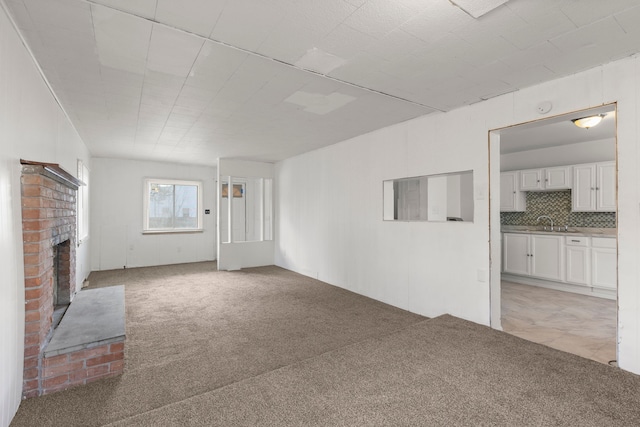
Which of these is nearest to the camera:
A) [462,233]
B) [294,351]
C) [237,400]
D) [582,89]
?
[237,400]

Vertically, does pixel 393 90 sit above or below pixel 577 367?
above

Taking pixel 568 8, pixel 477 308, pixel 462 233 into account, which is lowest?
pixel 477 308

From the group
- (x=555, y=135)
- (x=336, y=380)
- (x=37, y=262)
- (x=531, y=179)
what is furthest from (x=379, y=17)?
(x=531, y=179)

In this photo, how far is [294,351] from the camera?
286 cm

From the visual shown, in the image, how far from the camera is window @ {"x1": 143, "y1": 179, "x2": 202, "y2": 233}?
24.4 ft

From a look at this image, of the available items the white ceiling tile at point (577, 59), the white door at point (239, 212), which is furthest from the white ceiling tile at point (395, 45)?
the white door at point (239, 212)

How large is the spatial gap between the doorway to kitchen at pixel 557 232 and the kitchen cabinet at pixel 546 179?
0.05 feet

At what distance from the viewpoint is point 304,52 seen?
2.30 meters

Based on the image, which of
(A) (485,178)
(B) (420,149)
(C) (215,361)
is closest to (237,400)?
(C) (215,361)

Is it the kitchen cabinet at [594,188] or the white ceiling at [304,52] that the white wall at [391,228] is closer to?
the white ceiling at [304,52]

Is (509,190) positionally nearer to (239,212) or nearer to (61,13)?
(239,212)

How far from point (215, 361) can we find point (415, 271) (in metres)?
2.60

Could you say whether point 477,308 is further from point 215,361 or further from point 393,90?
point 215,361

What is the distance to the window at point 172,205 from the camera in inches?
293
